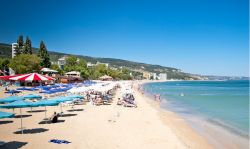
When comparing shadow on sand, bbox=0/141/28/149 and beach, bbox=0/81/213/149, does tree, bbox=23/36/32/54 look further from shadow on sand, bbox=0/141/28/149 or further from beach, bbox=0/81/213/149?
shadow on sand, bbox=0/141/28/149

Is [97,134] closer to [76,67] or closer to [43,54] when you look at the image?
[43,54]

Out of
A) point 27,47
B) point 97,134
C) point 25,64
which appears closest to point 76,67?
point 27,47

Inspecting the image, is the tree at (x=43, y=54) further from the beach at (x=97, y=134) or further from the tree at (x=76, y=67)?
the beach at (x=97, y=134)

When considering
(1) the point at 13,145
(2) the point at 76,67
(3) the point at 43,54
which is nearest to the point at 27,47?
(3) the point at 43,54

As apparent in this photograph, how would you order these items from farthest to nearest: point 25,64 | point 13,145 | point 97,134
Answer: point 25,64
point 97,134
point 13,145

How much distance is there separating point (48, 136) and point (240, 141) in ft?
31.5

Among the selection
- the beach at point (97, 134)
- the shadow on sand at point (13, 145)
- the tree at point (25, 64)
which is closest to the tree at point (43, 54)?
the tree at point (25, 64)

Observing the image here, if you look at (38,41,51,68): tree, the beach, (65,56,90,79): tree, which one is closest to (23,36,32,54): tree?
(38,41,51,68): tree

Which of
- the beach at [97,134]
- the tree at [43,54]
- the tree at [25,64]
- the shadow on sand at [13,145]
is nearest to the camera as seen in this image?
the shadow on sand at [13,145]

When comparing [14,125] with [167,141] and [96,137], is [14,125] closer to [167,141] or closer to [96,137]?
[96,137]

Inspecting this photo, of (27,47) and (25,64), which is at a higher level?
(27,47)

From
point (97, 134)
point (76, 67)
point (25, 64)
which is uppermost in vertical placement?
point (76, 67)

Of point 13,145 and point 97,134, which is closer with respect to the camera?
point 13,145

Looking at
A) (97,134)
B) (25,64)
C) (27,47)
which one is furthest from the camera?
(27,47)
